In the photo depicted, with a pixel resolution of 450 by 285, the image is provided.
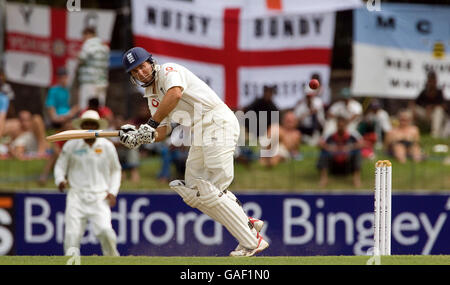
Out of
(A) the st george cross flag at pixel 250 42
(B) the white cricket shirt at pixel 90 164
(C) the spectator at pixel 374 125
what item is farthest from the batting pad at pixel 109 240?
(C) the spectator at pixel 374 125

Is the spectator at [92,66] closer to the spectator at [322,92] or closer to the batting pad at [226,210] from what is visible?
the spectator at [322,92]

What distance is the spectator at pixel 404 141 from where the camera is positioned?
15.0 meters

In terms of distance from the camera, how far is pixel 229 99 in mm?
14625

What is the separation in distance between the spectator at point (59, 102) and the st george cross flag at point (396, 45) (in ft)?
14.9

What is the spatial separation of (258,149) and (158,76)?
7.05 metres

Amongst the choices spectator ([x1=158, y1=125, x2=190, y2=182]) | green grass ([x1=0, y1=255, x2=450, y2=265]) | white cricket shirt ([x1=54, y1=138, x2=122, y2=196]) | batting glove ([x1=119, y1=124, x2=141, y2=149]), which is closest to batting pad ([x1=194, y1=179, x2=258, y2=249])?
green grass ([x1=0, y1=255, x2=450, y2=265])

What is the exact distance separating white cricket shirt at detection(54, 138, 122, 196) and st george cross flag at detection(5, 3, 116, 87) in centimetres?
431

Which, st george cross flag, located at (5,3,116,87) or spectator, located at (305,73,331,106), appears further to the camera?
st george cross flag, located at (5,3,116,87)

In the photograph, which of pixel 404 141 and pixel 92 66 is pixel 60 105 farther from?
pixel 404 141

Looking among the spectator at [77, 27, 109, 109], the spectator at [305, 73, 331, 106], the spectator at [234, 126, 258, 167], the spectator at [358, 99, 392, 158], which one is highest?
the spectator at [77, 27, 109, 109]

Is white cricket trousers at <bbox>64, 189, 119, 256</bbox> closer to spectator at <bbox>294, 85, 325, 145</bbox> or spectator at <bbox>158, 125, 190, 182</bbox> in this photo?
spectator at <bbox>158, 125, 190, 182</bbox>

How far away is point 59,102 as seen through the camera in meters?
14.7

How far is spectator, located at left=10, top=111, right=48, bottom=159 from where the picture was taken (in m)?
15.0
